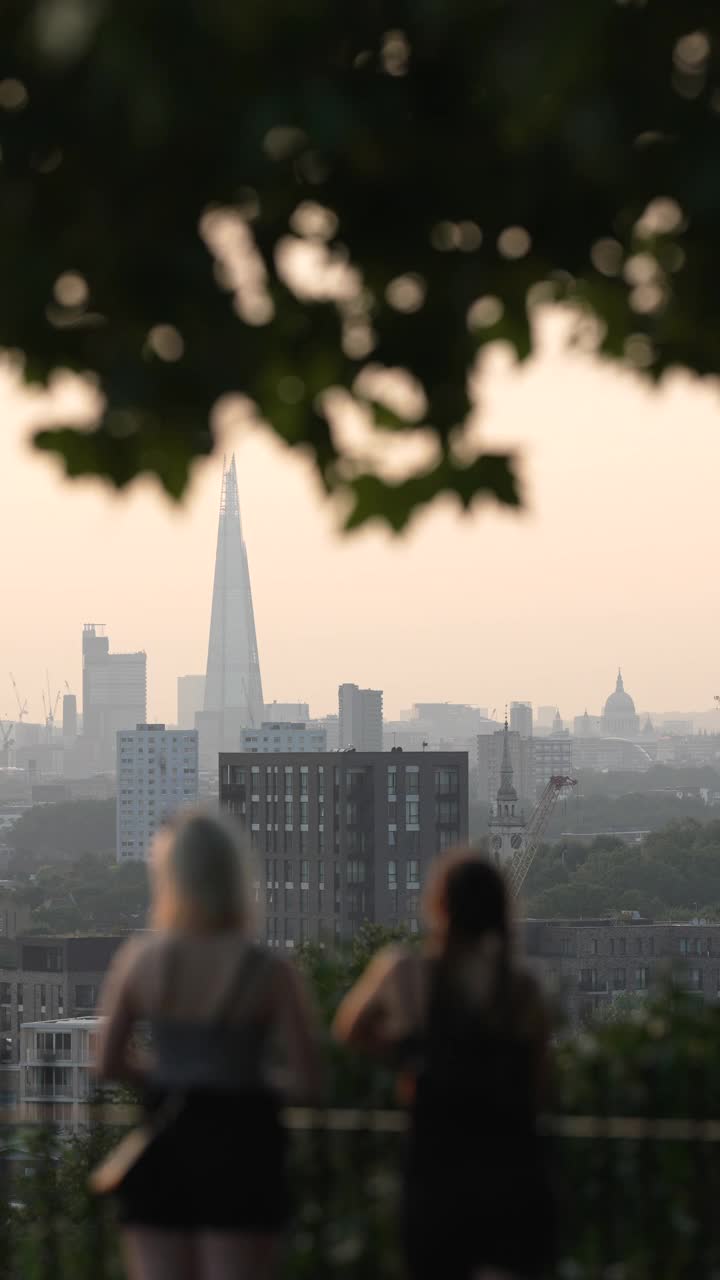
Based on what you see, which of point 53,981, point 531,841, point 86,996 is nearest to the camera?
point 53,981

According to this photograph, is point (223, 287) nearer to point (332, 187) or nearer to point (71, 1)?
point (332, 187)

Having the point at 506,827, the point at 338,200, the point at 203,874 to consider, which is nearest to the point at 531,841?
the point at 506,827

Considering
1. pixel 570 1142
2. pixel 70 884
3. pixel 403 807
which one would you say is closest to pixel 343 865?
pixel 403 807

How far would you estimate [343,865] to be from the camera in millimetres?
116438

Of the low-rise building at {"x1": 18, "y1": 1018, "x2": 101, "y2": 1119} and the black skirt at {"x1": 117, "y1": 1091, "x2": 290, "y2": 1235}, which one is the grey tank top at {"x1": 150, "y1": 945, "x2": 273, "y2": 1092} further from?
the low-rise building at {"x1": 18, "y1": 1018, "x2": 101, "y2": 1119}

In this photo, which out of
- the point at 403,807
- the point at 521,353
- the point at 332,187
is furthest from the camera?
the point at 403,807

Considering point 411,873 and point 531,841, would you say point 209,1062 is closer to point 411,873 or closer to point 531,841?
point 411,873

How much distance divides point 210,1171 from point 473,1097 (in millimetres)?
648

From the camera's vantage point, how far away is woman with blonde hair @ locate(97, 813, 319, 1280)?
5.50 meters

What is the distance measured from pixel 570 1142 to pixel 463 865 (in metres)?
1.50

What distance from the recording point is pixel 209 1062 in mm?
5512

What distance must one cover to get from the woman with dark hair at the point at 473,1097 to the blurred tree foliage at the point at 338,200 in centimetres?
109

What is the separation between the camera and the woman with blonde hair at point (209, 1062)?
18.0ft

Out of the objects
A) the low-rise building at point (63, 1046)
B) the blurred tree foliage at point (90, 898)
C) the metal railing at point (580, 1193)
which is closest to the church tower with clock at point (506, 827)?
the blurred tree foliage at point (90, 898)
